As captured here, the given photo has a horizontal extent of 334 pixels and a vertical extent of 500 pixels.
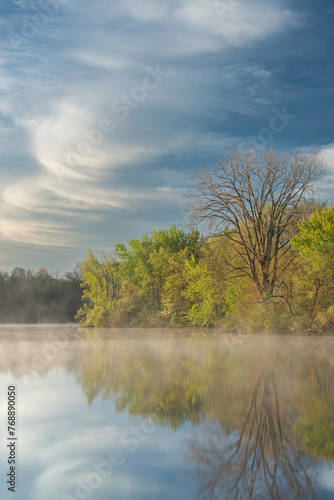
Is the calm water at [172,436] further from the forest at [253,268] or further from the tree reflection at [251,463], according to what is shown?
the forest at [253,268]

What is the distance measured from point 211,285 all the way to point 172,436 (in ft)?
80.2

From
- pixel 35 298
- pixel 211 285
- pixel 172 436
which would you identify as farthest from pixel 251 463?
pixel 35 298

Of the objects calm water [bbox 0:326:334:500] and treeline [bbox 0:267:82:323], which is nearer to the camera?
calm water [bbox 0:326:334:500]

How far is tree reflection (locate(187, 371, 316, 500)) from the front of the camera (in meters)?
3.56

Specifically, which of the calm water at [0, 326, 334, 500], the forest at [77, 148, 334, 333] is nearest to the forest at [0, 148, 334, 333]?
the forest at [77, 148, 334, 333]

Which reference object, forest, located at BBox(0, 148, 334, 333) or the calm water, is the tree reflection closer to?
the calm water

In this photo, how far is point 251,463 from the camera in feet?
13.5

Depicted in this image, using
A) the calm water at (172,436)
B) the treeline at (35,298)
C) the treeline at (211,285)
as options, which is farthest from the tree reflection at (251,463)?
the treeline at (35,298)

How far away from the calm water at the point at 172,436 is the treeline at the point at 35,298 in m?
50.7

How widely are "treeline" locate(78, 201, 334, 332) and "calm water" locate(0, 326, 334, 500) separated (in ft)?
55.1

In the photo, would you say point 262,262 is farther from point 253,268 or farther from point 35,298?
point 35,298

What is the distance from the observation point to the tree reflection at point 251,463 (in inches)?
140

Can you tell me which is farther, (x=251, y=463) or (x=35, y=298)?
(x=35, y=298)

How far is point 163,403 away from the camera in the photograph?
21.8 ft
